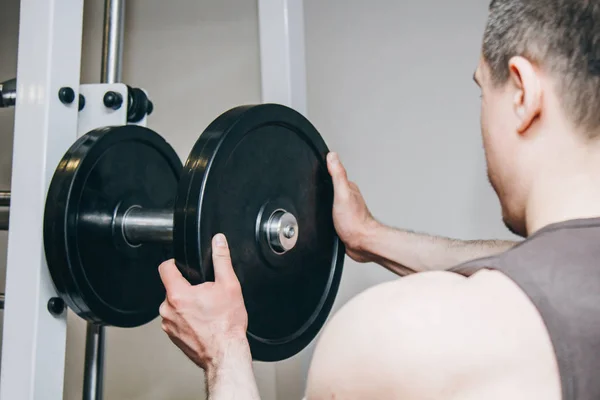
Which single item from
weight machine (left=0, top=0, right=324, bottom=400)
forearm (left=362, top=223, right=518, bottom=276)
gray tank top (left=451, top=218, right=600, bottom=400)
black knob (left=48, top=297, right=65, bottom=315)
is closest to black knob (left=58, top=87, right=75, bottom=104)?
weight machine (left=0, top=0, right=324, bottom=400)

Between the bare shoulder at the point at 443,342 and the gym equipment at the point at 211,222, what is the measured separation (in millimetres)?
344

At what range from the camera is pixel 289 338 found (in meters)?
1.10

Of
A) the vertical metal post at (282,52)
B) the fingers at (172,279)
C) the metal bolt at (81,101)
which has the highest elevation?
the vertical metal post at (282,52)

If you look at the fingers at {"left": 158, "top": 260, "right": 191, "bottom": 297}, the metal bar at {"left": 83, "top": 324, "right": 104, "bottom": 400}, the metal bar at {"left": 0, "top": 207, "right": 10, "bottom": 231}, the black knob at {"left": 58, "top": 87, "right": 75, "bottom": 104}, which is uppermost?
the black knob at {"left": 58, "top": 87, "right": 75, "bottom": 104}

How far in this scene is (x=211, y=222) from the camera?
886mm

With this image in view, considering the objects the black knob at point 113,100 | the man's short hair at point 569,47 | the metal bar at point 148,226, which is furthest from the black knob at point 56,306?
the man's short hair at point 569,47

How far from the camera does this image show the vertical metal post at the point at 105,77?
1275mm

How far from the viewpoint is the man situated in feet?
1.82

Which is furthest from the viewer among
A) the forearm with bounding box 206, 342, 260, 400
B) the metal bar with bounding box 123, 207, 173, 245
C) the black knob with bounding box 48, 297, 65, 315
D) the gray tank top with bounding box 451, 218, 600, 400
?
the metal bar with bounding box 123, 207, 173, 245

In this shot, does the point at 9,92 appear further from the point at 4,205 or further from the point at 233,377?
the point at 233,377

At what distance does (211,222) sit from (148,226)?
29 cm

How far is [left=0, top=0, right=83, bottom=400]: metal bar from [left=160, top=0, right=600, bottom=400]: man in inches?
10.1

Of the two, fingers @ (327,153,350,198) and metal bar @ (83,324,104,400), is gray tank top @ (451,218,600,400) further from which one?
metal bar @ (83,324,104,400)

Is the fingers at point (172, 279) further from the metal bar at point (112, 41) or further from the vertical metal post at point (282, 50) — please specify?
the metal bar at point (112, 41)
